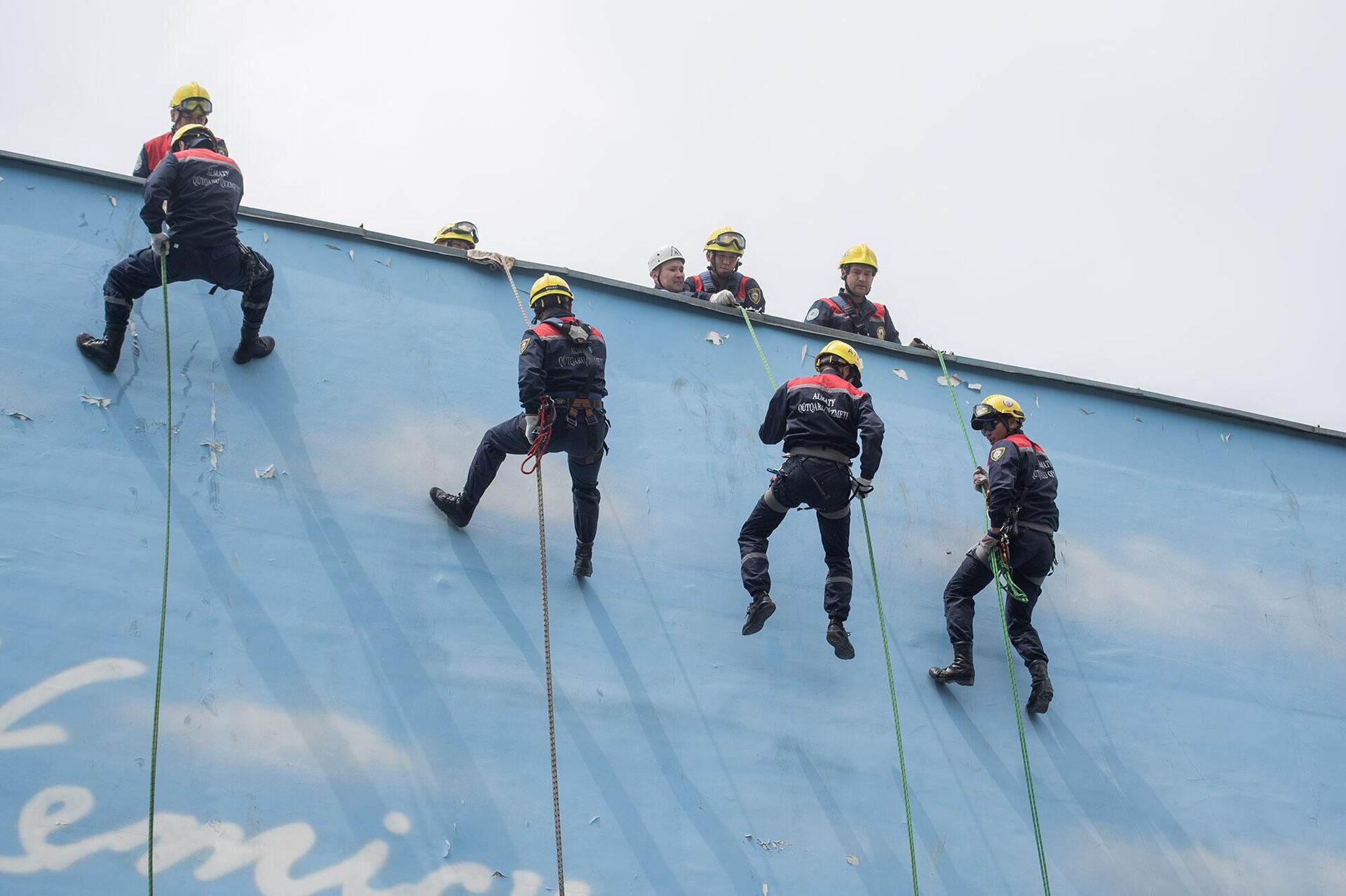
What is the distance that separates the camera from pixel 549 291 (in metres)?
6.27

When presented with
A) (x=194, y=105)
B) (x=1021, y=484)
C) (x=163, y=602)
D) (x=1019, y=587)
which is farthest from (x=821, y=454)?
(x=194, y=105)

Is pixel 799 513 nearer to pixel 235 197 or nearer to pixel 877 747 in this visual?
pixel 877 747

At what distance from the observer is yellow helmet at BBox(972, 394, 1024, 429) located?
6766 millimetres

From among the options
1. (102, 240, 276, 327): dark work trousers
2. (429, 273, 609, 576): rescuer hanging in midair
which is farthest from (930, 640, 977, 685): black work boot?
(102, 240, 276, 327): dark work trousers

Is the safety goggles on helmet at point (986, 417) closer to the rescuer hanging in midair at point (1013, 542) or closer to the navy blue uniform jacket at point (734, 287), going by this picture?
the rescuer hanging in midair at point (1013, 542)

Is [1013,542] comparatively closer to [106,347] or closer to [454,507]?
[454,507]

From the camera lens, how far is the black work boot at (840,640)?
19.7ft

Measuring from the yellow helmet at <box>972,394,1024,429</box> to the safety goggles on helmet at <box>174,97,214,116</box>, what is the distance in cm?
411

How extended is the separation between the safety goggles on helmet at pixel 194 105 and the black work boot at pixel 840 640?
12.8ft

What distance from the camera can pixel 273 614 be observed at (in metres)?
5.89

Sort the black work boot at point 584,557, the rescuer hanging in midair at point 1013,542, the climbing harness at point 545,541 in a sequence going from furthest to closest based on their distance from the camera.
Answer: the rescuer hanging in midair at point 1013,542 < the black work boot at point 584,557 < the climbing harness at point 545,541

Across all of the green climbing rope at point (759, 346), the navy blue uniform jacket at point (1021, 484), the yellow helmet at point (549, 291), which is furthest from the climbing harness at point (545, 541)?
the navy blue uniform jacket at point (1021, 484)

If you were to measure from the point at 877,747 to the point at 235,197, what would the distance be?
397 centimetres

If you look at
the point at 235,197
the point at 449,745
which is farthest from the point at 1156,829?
the point at 235,197
